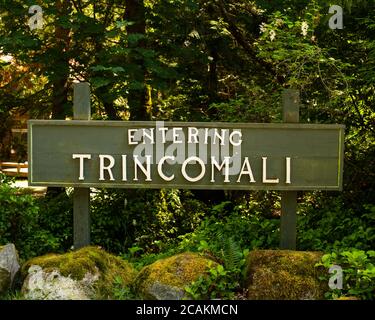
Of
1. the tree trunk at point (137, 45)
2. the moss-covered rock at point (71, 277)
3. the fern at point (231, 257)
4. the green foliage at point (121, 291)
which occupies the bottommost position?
the green foliage at point (121, 291)

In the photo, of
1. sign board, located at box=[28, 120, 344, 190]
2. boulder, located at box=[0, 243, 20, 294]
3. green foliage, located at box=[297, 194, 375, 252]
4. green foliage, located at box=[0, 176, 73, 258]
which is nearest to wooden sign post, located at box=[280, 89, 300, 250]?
sign board, located at box=[28, 120, 344, 190]

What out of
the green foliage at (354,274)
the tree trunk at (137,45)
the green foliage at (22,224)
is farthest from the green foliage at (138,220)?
the green foliage at (354,274)

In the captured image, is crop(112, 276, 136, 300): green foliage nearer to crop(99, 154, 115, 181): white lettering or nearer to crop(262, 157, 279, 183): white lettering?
crop(99, 154, 115, 181): white lettering

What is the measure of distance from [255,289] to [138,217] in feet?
13.4

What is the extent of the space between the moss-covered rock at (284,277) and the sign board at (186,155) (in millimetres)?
859

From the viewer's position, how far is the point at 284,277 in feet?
16.2

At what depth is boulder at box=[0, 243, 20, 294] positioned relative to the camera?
5074mm

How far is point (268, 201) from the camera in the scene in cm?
928

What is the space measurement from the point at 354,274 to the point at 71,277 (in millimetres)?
2820

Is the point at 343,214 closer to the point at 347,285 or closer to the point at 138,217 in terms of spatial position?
the point at 347,285

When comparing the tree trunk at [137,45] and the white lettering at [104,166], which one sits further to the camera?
the tree trunk at [137,45]

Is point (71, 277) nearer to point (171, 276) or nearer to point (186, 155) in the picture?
point (171, 276)

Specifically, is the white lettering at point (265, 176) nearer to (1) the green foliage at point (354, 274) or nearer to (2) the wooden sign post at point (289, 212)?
(2) the wooden sign post at point (289, 212)

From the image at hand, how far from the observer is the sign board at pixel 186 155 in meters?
5.60
